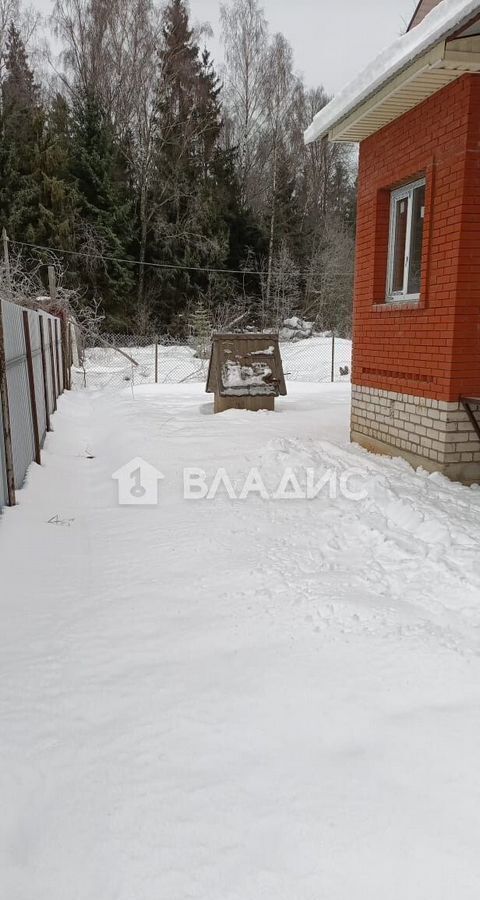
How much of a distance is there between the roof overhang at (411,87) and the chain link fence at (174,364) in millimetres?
7990

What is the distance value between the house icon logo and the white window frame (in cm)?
303

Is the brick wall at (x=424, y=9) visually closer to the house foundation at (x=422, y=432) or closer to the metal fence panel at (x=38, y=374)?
the house foundation at (x=422, y=432)

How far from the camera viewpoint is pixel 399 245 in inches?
250

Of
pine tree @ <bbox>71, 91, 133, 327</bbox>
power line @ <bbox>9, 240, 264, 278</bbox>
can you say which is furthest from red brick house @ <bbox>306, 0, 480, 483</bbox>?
pine tree @ <bbox>71, 91, 133, 327</bbox>

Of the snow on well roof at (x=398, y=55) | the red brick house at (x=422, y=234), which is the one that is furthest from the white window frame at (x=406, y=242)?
the snow on well roof at (x=398, y=55)

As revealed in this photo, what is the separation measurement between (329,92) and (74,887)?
35.7m

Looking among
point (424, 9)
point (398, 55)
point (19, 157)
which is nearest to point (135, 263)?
point (19, 157)

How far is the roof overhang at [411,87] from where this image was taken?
14.0 feet

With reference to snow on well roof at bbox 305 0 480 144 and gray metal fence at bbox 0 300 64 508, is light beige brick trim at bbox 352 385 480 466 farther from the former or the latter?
gray metal fence at bbox 0 300 64 508

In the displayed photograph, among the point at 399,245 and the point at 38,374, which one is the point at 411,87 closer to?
the point at 399,245

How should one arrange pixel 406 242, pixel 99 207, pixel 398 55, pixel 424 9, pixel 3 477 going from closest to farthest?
pixel 3 477 → pixel 398 55 → pixel 406 242 → pixel 424 9 → pixel 99 207

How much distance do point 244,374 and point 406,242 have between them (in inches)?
145

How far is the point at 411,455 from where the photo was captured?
579 centimetres

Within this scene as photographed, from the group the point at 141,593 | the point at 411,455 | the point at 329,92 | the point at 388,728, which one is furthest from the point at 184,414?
the point at 329,92
